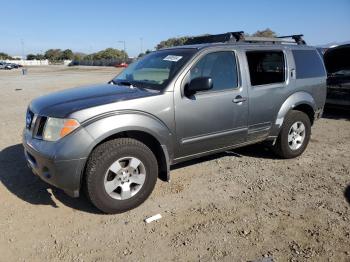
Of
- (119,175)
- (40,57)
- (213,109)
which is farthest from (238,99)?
(40,57)

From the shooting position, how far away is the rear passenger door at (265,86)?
15.8ft

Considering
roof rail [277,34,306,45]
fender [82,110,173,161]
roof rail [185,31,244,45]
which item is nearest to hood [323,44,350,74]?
roof rail [277,34,306,45]

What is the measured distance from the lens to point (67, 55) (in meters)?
137

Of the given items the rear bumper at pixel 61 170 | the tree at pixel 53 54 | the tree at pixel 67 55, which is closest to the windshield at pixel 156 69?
the rear bumper at pixel 61 170

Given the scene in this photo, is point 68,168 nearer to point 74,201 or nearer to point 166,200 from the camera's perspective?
point 74,201

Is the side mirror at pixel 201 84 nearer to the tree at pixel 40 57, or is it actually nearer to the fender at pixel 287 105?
the fender at pixel 287 105

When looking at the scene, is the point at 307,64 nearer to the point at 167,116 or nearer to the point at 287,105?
the point at 287,105

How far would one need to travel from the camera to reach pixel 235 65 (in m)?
4.66

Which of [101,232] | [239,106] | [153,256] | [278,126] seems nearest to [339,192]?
[278,126]

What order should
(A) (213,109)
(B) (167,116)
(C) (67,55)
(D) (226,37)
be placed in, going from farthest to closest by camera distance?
(C) (67,55), (D) (226,37), (A) (213,109), (B) (167,116)

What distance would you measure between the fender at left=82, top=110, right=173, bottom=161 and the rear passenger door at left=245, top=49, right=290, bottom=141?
4.69 ft

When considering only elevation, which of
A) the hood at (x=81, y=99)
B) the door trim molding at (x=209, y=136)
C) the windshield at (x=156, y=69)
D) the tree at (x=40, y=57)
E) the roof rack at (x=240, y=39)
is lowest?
the door trim molding at (x=209, y=136)

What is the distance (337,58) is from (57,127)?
25.7 feet

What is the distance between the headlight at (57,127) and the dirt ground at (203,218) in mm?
910
